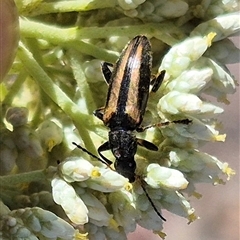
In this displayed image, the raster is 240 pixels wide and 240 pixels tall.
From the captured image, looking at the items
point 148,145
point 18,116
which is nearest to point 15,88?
point 18,116

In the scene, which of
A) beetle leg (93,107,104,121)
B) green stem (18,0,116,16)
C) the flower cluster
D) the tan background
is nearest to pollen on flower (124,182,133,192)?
the flower cluster

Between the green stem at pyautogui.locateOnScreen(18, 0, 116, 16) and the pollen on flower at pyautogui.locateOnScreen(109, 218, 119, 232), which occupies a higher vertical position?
the green stem at pyautogui.locateOnScreen(18, 0, 116, 16)

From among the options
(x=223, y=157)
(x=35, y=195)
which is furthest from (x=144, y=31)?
(x=223, y=157)

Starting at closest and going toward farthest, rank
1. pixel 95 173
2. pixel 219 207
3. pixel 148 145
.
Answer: pixel 95 173, pixel 148 145, pixel 219 207

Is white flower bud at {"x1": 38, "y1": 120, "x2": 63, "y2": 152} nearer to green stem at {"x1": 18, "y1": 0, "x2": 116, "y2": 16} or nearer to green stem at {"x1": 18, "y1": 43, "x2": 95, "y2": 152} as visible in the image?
green stem at {"x1": 18, "y1": 43, "x2": 95, "y2": 152}

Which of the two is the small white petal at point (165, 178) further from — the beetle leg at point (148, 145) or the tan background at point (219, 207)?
the tan background at point (219, 207)

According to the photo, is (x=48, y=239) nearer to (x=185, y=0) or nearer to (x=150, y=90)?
(x=150, y=90)

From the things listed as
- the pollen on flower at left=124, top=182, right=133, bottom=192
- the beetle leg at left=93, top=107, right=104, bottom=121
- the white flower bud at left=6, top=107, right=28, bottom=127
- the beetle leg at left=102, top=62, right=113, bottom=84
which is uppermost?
the beetle leg at left=102, top=62, right=113, bottom=84

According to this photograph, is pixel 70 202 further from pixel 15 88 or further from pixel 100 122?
pixel 15 88
